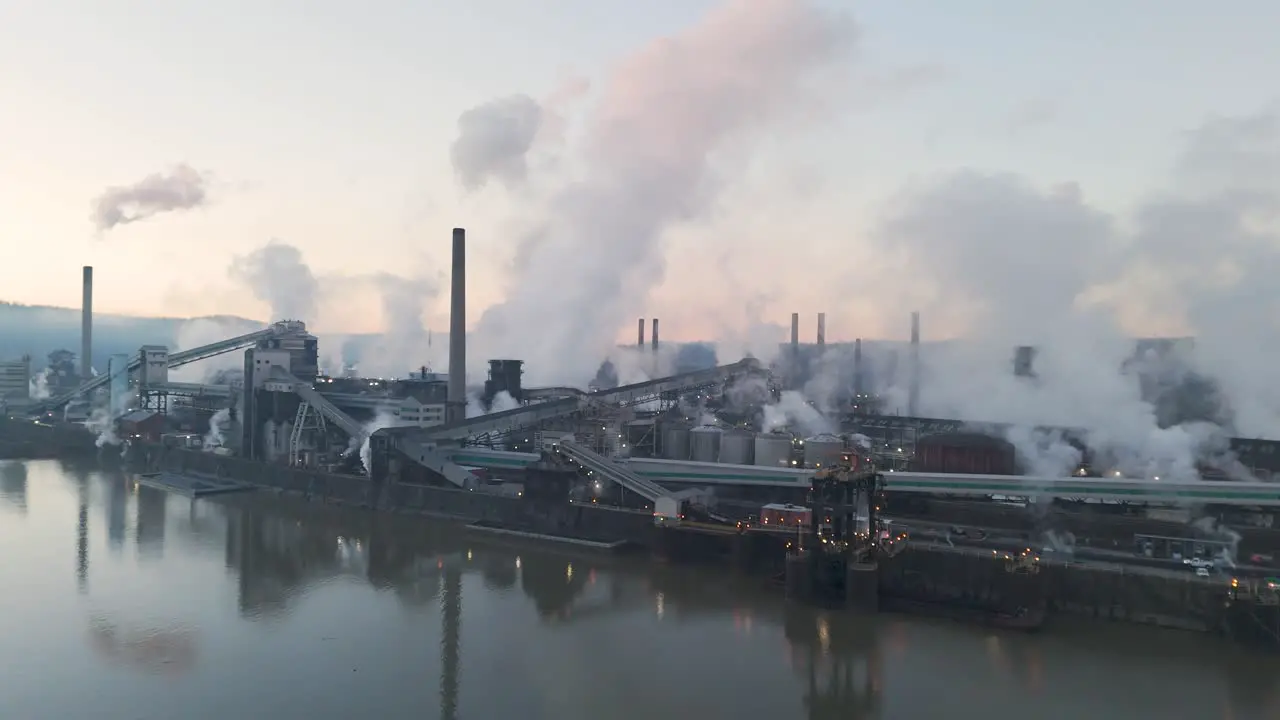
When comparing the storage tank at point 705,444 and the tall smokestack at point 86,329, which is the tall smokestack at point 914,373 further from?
the tall smokestack at point 86,329

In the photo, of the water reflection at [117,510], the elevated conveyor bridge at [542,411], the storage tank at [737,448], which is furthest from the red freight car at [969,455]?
the water reflection at [117,510]

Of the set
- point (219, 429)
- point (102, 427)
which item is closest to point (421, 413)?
point (219, 429)

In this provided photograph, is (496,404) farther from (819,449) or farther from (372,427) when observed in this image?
(819,449)

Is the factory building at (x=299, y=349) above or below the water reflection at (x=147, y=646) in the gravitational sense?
above

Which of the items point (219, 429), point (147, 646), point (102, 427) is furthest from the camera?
point (102, 427)

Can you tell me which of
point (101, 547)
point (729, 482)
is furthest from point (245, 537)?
point (729, 482)
